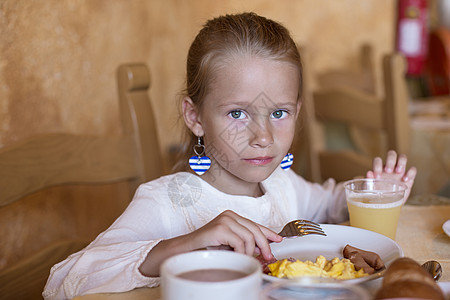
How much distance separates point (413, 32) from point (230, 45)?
2.64 m

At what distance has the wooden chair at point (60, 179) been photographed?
0.99 m

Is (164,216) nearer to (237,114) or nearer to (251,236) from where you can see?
(237,114)

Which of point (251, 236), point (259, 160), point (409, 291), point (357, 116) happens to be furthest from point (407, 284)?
point (357, 116)

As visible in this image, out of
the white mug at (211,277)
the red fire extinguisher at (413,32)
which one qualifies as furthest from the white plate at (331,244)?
the red fire extinguisher at (413,32)

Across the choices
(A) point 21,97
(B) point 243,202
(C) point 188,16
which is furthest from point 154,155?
(C) point 188,16

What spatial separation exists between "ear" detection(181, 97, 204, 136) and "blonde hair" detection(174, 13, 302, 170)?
13 mm

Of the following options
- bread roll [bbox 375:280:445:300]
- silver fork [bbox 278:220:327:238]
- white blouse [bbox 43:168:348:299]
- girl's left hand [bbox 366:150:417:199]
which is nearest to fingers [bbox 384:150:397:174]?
girl's left hand [bbox 366:150:417:199]

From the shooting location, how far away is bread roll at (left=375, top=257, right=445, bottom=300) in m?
0.51

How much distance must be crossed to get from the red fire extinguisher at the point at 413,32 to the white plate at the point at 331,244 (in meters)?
2.79

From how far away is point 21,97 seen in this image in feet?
4.47

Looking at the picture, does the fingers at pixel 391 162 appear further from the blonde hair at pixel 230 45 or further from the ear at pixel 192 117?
the ear at pixel 192 117

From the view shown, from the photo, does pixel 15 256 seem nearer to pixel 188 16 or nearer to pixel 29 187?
pixel 29 187

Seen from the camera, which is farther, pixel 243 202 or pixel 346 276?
pixel 243 202

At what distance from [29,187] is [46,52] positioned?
1.96ft
